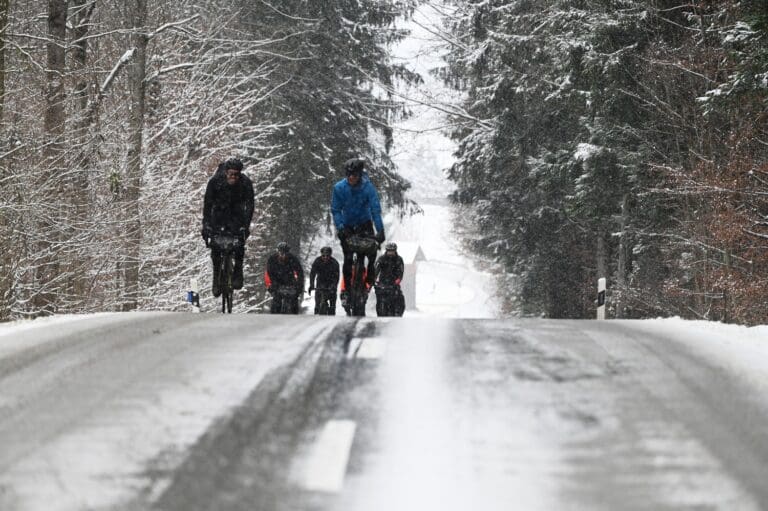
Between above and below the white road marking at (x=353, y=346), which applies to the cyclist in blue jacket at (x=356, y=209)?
above

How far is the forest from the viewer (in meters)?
16.3

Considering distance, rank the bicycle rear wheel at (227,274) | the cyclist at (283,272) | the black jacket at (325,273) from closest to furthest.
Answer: the bicycle rear wheel at (227,274) → the cyclist at (283,272) → the black jacket at (325,273)

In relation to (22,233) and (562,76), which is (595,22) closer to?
(562,76)

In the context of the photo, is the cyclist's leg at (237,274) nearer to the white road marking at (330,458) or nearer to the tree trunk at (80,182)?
the tree trunk at (80,182)

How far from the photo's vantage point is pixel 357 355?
262 inches

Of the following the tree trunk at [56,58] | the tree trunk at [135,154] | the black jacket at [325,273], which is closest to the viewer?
the black jacket at [325,273]

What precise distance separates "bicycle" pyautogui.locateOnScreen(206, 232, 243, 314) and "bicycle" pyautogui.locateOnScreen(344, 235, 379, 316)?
53.3 inches

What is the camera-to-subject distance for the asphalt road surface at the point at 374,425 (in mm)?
3994

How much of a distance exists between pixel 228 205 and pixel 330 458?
7.89 m

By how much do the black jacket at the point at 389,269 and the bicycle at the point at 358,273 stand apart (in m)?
2.71

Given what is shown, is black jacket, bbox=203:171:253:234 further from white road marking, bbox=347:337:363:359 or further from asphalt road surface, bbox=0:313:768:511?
white road marking, bbox=347:337:363:359

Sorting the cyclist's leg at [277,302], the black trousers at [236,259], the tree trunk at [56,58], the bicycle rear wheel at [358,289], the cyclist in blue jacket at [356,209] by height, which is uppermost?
the tree trunk at [56,58]

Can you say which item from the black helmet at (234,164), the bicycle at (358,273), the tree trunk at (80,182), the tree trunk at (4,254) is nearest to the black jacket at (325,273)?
the bicycle at (358,273)

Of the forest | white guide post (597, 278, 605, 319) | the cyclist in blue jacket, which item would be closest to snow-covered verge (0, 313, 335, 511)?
the cyclist in blue jacket
